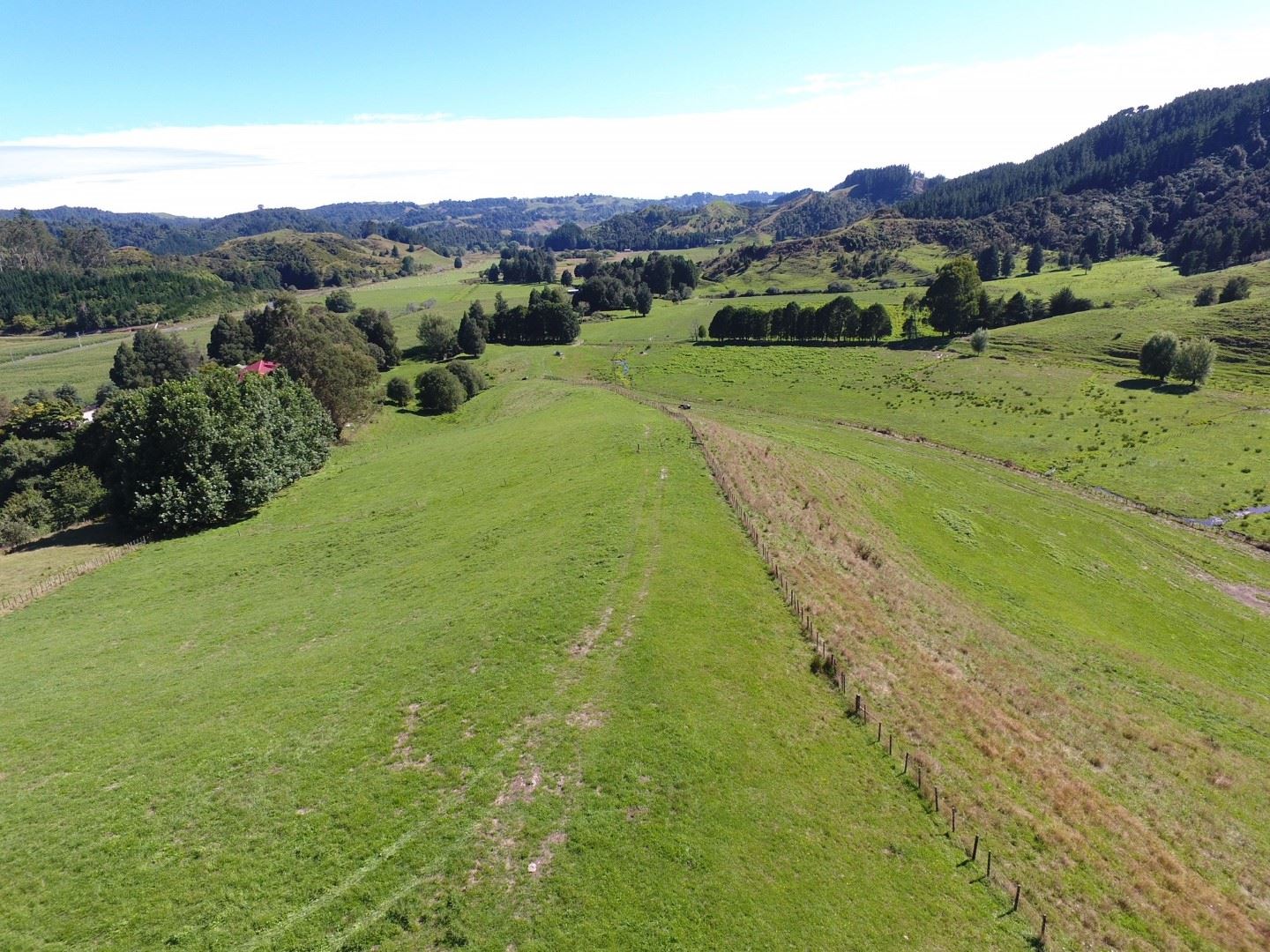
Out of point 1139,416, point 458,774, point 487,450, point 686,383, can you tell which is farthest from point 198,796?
point 1139,416

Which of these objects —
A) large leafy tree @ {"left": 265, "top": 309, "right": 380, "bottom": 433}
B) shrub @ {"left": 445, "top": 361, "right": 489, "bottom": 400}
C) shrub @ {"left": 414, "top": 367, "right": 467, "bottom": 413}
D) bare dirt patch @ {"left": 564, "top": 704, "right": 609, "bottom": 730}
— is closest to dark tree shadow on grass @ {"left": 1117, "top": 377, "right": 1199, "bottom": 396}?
shrub @ {"left": 414, "top": 367, "right": 467, "bottom": 413}

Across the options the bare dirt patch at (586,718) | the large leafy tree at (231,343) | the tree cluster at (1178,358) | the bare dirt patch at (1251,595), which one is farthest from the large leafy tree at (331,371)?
the tree cluster at (1178,358)

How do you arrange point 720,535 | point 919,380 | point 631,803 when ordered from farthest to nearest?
point 919,380 → point 720,535 → point 631,803

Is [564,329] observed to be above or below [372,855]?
above

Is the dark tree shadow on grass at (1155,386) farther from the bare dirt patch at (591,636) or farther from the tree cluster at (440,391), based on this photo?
the tree cluster at (440,391)

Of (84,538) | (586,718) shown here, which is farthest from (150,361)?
(586,718)

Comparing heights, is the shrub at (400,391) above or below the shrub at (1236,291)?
below

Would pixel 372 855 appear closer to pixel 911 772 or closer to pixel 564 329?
pixel 911 772

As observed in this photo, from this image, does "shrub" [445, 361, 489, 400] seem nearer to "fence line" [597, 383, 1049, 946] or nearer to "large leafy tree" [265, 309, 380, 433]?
"large leafy tree" [265, 309, 380, 433]
